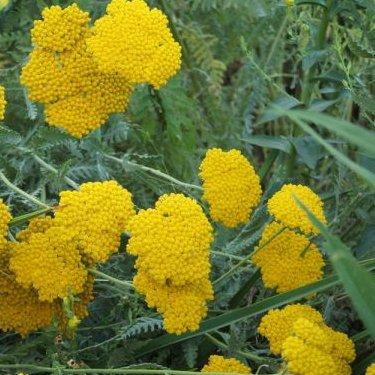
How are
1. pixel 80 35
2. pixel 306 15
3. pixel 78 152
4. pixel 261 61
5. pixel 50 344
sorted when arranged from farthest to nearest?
pixel 261 61, pixel 306 15, pixel 78 152, pixel 80 35, pixel 50 344

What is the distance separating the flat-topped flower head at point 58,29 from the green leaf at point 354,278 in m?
0.84

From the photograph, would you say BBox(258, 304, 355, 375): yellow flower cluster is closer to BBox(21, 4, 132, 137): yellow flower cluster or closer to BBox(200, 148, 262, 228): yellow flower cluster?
BBox(200, 148, 262, 228): yellow flower cluster

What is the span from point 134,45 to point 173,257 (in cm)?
51

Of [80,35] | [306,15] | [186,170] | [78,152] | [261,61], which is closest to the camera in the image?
[80,35]

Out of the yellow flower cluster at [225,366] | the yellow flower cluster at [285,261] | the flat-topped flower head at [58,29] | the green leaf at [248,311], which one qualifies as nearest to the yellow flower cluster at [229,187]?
the yellow flower cluster at [285,261]

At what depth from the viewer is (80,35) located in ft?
6.14

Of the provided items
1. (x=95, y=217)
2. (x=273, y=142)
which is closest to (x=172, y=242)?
(x=95, y=217)

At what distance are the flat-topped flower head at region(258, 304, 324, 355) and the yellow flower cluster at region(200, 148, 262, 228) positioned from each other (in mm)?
242

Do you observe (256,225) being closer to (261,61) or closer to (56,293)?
(56,293)

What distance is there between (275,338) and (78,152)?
31.1 inches

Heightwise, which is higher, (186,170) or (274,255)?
(274,255)

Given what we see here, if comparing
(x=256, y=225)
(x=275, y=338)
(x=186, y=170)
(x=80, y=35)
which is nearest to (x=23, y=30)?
(x=186, y=170)

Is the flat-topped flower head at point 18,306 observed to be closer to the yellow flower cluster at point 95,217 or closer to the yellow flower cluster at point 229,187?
the yellow flower cluster at point 95,217

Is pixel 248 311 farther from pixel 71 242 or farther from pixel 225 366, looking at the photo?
pixel 71 242
